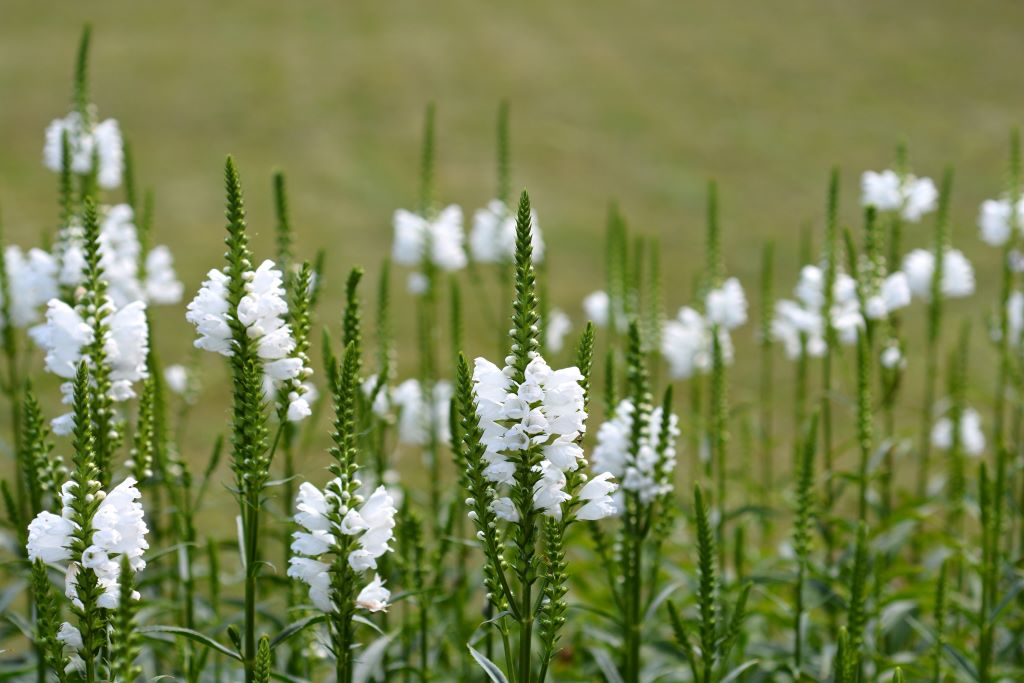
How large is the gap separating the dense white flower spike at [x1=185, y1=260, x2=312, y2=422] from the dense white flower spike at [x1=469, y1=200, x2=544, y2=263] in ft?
8.47

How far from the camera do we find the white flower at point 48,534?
2209 mm

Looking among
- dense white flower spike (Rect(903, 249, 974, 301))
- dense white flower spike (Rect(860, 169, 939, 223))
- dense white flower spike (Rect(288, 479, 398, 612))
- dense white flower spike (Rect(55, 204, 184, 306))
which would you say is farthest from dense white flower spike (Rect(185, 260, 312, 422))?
dense white flower spike (Rect(903, 249, 974, 301))

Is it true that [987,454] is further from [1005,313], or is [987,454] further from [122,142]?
[122,142]

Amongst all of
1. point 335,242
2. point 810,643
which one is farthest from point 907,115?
point 810,643

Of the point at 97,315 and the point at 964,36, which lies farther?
the point at 964,36

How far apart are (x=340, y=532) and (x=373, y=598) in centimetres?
26

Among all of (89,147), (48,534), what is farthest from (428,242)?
(48,534)

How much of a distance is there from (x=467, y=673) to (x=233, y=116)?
935 cm

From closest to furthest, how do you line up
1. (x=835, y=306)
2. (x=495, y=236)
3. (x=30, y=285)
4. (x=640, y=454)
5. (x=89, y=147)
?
(x=640, y=454) → (x=30, y=285) → (x=89, y=147) → (x=835, y=306) → (x=495, y=236)

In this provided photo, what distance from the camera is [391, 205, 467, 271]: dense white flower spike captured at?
518 cm

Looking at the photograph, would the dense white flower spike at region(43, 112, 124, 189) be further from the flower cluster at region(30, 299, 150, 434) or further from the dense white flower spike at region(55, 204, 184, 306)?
the flower cluster at region(30, 299, 150, 434)

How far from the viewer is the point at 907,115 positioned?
12469 millimetres

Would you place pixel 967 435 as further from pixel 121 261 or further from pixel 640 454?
pixel 121 261

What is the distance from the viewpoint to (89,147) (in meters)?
4.32
